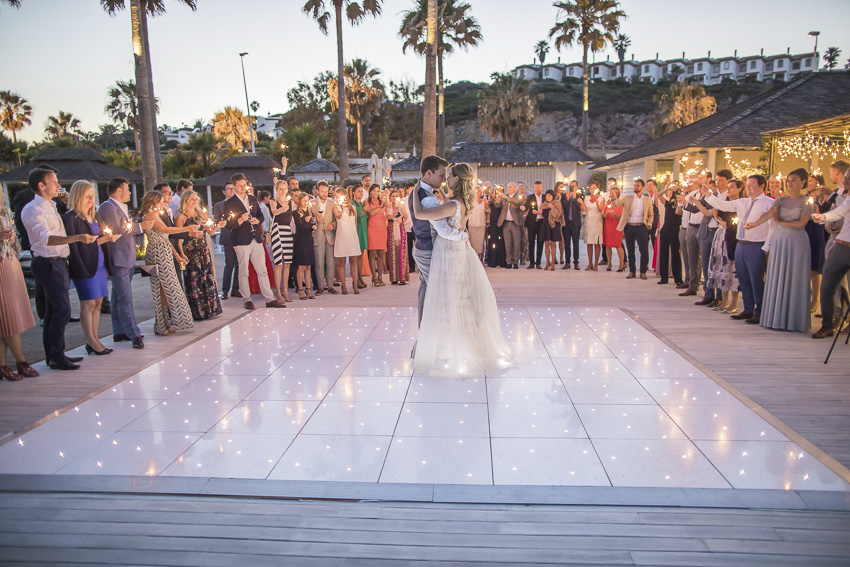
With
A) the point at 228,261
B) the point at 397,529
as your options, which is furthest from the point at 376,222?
the point at 397,529

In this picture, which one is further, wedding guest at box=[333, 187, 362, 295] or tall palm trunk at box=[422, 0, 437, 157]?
tall palm trunk at box=[422, 0, 437, 157]

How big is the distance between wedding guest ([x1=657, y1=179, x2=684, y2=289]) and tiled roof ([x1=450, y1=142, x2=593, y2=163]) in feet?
57.9

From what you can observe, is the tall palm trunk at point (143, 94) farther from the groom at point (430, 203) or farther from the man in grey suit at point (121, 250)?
the groom at point (430, 203)

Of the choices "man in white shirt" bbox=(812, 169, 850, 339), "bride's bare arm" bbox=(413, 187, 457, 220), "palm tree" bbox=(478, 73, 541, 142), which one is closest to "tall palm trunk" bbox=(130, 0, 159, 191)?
"bride's bare arm" bbox=(413, 187, 457, 220)

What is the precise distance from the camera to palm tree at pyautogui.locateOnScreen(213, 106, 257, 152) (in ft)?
134

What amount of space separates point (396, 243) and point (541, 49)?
11397 cm

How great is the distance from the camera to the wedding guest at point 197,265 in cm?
725

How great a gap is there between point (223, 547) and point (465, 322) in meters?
2.98

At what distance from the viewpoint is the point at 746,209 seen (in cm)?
706

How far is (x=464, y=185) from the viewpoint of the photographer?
17.3ft

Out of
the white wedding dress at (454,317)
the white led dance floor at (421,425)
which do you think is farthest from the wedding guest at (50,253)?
the white wedding dress at (454,317)

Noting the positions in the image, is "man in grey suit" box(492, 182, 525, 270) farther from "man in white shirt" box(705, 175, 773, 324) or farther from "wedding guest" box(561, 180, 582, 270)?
"man in white shirt" box(705, 175, 773, 324)

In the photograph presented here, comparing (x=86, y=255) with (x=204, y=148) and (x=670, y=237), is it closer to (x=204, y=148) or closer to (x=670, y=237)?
(x=670, y=237)

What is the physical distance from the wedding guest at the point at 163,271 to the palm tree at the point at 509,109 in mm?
32210
